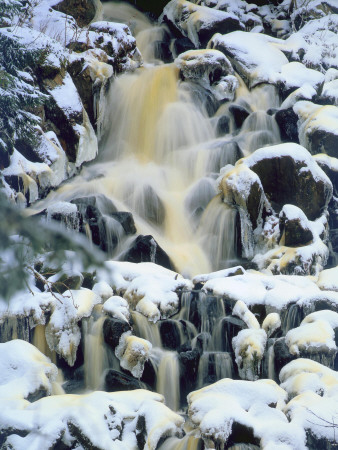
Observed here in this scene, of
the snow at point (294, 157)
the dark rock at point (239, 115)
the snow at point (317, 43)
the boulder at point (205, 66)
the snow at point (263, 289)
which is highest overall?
the snow at point (317, 43)

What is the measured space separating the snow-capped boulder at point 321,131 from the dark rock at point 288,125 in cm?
32

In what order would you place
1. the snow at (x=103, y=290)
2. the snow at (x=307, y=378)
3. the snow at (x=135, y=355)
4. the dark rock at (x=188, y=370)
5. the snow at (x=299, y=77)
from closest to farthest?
the snow at (x=307, y=378)
the snow at (x=135, y=355)
the dark rock at (x=188, y=370)
the snow at (x=103, y=290)
the snow at (x=299, y=77)

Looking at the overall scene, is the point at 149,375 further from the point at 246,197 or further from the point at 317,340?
the point at 246,197

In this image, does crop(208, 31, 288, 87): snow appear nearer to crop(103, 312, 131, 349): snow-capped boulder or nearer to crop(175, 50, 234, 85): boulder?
crop(175, 50, 234, 85): boulder

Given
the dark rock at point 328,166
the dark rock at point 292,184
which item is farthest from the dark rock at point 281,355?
the dark rock at point 328,166

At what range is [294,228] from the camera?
10.5 metres

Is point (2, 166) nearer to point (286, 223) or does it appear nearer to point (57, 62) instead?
point (57, 62)

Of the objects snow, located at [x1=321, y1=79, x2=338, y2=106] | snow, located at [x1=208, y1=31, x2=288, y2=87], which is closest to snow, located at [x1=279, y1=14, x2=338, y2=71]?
snow, located at [x1=208, y1=31, x2=288, y2=87]

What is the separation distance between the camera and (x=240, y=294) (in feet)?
26.3

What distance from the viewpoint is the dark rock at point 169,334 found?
7336 mm

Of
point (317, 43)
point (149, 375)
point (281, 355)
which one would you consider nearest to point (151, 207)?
point (149, 375)

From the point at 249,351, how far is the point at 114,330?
1824 millimetres

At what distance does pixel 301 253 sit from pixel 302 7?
15372 millimetres

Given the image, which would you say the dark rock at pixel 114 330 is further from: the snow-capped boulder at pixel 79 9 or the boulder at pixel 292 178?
the snow-capped boulder at pixel 79 9
